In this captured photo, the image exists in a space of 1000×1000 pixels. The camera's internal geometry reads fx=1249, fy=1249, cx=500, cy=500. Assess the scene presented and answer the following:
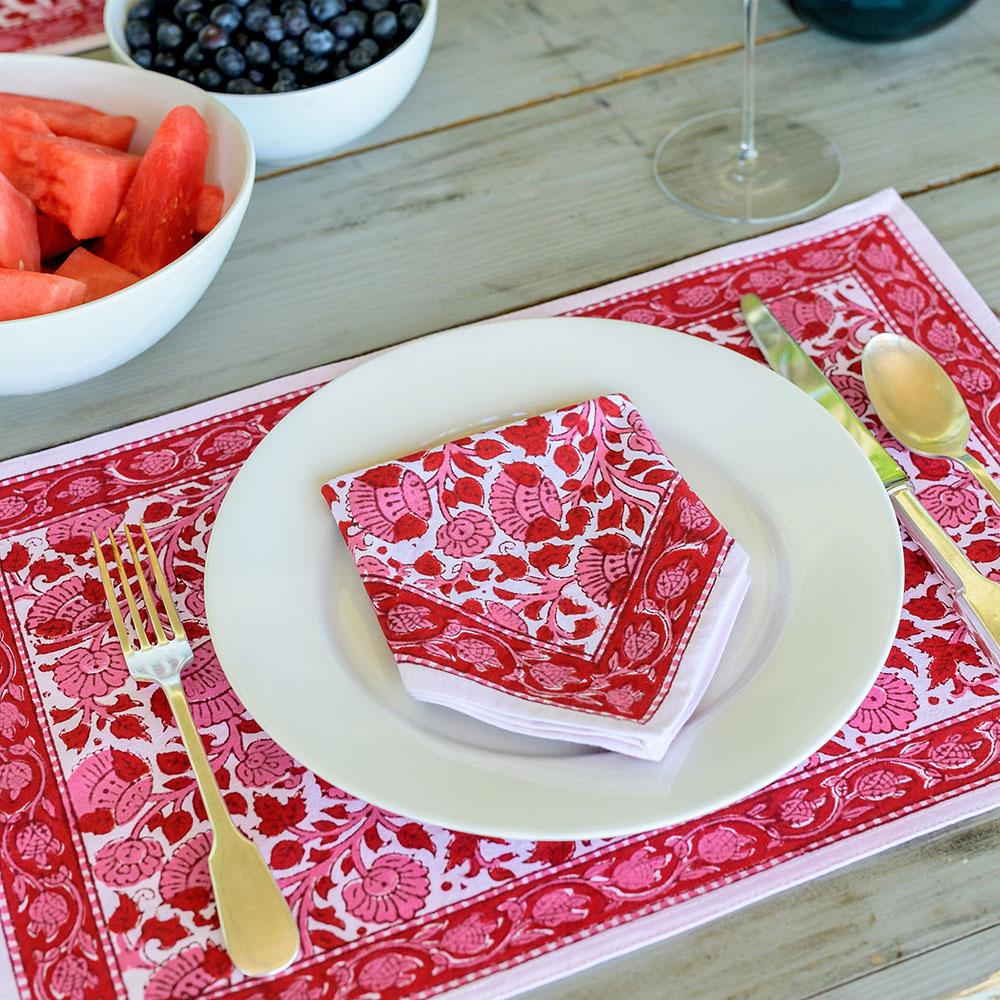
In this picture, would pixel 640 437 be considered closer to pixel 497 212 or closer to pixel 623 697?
pixel 623 697

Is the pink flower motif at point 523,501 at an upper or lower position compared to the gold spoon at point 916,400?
lower

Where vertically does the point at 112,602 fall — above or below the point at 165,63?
below

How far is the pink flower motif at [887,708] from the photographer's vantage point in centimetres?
61

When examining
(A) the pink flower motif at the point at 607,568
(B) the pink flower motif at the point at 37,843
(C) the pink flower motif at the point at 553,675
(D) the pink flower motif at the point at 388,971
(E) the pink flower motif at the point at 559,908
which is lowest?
(B) the pink flower motif at the point at 37,843

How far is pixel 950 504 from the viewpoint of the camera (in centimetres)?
69

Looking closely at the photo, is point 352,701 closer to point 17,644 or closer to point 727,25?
point 17,644

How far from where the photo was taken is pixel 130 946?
556 mm

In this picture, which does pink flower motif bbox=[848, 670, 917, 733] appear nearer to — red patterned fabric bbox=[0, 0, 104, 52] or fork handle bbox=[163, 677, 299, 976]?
fork handle bbox=[163, 677, 299, 976]

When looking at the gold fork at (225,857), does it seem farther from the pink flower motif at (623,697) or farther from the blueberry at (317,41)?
the blueberry at (317,41)

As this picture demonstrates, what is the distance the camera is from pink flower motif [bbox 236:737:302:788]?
0.61 meters

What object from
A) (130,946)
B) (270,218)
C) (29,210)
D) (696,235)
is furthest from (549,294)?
(130,946)

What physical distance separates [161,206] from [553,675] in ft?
1.43

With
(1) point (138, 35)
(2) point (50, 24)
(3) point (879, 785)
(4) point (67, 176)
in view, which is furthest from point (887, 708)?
(2) point (50, 24)

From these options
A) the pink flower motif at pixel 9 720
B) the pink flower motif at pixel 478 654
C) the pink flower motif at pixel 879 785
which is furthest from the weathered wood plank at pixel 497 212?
the pink flower motif at pixel 879 785
